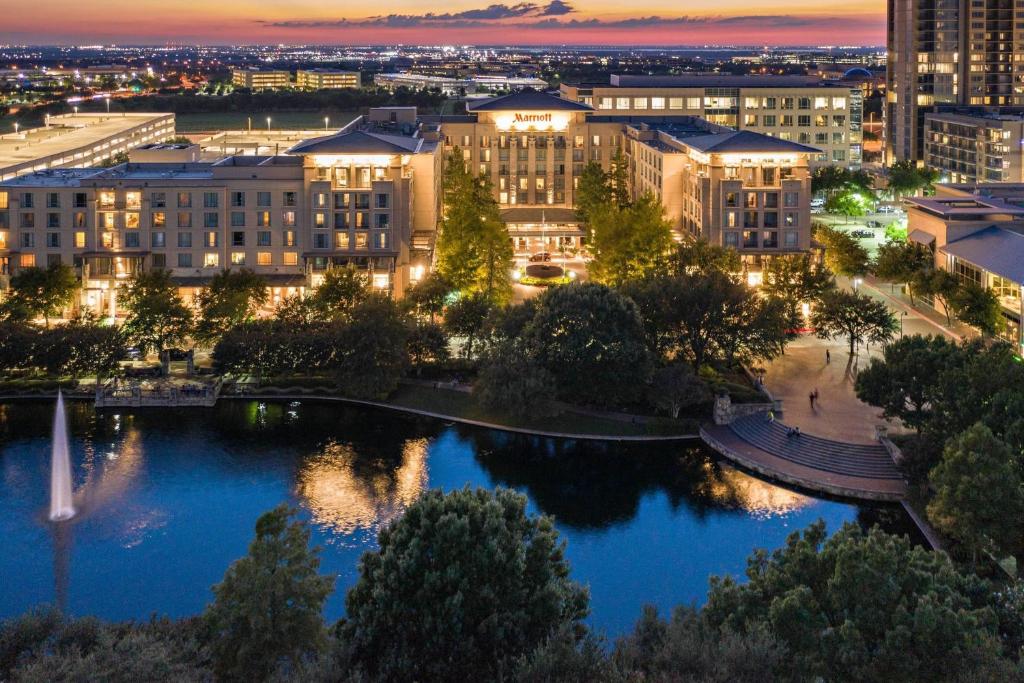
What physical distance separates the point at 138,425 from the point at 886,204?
102 m

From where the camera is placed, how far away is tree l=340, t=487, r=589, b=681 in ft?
87.3

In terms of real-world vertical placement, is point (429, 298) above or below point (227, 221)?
below

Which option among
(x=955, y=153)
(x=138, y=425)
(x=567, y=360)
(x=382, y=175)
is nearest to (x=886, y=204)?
(x=955, y=153)

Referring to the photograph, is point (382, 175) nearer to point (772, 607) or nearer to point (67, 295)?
point (67, 295)

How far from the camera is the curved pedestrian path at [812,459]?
48000mm

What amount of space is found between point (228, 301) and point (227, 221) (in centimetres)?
1192

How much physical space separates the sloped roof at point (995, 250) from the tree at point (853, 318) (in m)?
7.62

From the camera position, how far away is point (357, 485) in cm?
4881

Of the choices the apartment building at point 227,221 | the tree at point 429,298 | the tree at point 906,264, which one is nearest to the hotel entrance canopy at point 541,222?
the apartment building at point 227,221

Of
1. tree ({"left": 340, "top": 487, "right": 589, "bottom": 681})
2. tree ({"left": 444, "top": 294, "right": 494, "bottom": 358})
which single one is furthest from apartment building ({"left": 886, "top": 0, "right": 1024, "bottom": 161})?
tree ({"left": 340, "top": 487, "right": 589, "bottom": 681})

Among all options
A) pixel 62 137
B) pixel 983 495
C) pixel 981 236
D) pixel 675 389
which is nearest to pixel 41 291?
pixel 675 389

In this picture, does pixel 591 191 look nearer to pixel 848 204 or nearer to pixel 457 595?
pixel 848 204

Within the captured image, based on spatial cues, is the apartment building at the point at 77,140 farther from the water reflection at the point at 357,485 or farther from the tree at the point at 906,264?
the tree at the point at 906,264

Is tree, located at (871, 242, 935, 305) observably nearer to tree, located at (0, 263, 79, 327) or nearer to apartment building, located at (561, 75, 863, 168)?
apartment building, located at (561, 75, 863, 168)
